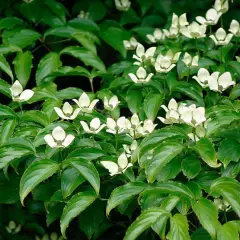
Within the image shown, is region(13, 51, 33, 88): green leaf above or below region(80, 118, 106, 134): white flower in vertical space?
below

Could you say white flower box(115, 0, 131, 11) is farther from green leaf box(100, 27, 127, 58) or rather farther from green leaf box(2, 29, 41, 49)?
green leaf box(2, 29, 41, 49)

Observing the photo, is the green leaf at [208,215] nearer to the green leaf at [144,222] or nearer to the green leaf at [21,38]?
the green leaf at [144,222]

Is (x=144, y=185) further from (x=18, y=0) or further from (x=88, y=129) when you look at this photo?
(x=18, y=0)

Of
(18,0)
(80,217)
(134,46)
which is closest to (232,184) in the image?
(80,217)

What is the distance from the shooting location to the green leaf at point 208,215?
1.90m

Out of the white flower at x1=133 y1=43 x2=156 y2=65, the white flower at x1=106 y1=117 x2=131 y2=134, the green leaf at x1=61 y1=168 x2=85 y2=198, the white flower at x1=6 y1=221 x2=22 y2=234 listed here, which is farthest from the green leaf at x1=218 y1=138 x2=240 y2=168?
the white flower at x1=6 y1=221 x2=22 y2=234

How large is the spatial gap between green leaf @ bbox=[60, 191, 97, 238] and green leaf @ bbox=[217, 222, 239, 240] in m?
0.41

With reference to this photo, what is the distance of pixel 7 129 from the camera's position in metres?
2.29

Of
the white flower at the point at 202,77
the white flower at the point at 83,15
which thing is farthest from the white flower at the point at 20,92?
the white flower at the point at 83,15

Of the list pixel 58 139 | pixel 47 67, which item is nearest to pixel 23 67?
pixel 47 67

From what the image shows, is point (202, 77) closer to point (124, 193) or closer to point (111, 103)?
point (111, 103)

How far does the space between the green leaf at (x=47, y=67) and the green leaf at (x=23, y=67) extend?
4 cm

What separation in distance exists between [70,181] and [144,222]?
306 mm

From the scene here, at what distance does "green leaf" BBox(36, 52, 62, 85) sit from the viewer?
2770 mm
